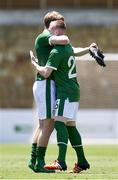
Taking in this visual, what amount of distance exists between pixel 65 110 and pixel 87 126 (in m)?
12.6

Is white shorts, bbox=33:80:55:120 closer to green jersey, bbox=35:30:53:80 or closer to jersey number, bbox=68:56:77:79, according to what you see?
green jersey, bbox=35:30:53:80

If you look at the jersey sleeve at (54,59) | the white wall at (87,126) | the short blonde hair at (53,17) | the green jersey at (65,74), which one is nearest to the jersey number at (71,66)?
the green jersey at (65,74)

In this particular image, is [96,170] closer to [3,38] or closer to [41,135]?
[41,135]

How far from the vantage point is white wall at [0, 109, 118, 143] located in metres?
23.3

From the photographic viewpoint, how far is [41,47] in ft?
36.2

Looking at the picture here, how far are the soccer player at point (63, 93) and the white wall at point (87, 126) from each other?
11174 millimetres

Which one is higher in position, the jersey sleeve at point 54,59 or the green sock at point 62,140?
the jersey sleeve at point 54,59

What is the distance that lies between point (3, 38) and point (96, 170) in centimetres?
2607

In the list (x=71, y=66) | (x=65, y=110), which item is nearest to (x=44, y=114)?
(x=65, y=110)

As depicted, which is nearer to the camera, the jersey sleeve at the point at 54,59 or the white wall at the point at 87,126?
the jersey sleeve at the point at 54,59

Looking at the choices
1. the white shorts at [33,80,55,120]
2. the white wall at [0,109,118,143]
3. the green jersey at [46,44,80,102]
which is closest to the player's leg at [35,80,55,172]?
the white shorts at [33,80,55,120]

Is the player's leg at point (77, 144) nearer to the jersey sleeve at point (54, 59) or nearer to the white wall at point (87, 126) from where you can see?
the jersey sleeve at point (54, 59)

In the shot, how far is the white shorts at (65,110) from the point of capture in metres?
A: 10.8

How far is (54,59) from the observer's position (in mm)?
10703
